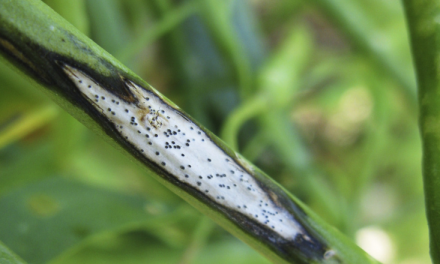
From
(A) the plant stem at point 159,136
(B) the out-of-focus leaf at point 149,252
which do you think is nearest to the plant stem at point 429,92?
(A) the plant stem at point 159,136

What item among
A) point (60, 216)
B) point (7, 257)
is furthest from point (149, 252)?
point (7, 257)

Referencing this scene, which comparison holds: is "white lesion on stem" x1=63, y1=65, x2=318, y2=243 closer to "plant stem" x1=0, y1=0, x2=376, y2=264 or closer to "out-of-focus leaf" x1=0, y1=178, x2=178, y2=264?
"plant stem" x1=0, y1=0, x2=376, y2=264

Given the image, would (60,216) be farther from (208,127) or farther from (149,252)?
(208,127)

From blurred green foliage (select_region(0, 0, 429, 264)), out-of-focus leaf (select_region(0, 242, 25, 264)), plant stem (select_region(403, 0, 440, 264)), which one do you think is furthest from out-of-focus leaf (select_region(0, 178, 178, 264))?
plant stem (select_region(403, 0, 440, 264))

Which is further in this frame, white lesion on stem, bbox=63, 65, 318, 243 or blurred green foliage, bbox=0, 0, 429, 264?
blurred green foliage, bbox=0, 0, 429, 264

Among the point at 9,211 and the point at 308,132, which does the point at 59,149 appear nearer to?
the point at 9,211

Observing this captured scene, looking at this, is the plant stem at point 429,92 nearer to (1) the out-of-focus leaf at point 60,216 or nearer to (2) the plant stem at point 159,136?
(2) the plant stem at point 159,136

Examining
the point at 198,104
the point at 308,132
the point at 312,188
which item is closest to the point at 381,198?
the point at 308,132

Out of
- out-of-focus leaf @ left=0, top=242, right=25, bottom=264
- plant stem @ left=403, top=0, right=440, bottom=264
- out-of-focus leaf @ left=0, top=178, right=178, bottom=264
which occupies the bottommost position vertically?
out-of-focus leaf @ left=0, top=242, right=25, bottom=264
